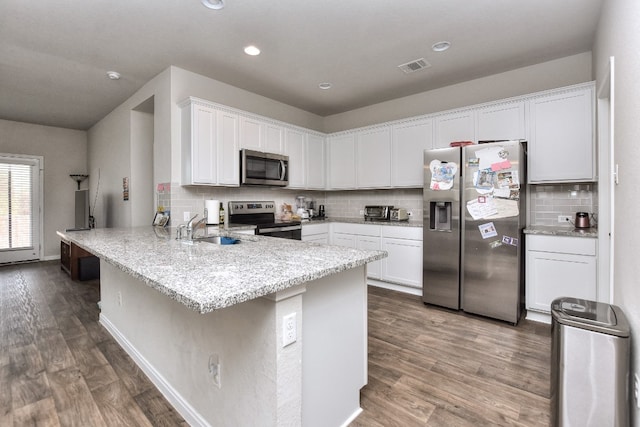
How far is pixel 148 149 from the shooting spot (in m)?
4.70

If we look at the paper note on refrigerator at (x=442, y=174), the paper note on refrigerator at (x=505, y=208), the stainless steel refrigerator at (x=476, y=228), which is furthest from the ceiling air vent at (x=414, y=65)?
the paper note on refrigerator at (x=505, y=208)

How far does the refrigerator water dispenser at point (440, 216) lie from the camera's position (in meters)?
3.32

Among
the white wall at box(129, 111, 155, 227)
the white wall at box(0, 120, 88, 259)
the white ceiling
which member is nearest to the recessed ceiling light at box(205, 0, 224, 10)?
the white ceiling

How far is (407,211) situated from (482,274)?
1525 millimetres

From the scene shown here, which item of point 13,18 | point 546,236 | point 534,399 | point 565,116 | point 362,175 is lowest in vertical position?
point 534,399

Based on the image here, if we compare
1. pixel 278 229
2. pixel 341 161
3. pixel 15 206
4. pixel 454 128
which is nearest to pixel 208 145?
pixel 278 229

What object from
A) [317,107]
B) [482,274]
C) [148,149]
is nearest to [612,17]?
[482,274]

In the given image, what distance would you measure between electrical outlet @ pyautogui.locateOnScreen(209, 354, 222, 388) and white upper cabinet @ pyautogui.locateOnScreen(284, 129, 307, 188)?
10.7ft

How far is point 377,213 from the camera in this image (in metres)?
4.49

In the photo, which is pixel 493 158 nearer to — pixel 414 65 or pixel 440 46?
pixel 440 46

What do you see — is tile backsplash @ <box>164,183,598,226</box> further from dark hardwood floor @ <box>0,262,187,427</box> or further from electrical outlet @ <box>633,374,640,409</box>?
electrical outlet @ <box>633,374,640,409</box>

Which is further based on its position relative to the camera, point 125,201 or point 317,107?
point 317,107

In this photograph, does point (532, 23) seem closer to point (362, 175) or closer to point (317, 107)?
A: point (362, 175)

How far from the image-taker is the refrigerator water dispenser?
3.32 metres
